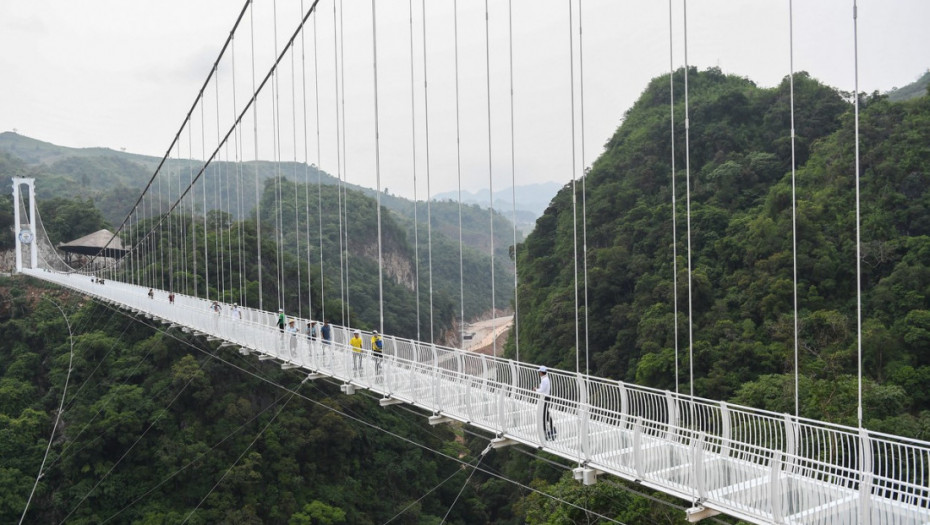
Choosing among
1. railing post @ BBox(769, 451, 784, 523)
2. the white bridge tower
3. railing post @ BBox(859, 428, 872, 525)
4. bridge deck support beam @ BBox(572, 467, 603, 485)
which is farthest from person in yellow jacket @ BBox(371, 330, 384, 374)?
the white bridge tower

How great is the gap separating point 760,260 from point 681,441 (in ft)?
49.6

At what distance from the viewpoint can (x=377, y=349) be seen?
37.4 feet

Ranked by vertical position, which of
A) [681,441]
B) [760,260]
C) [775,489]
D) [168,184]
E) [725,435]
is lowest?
[681,441]

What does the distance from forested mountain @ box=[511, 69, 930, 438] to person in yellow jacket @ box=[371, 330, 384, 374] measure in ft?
29.1

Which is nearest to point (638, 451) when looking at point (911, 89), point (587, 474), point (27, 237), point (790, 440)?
point (587, 474)

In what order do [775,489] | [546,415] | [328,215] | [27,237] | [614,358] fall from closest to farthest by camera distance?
[775,489] → [546,415] → [614,358] → [27,237] → [328,215]

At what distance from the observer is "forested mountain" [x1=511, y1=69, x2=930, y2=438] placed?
55.8 feet

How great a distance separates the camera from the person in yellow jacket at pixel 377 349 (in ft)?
34.9

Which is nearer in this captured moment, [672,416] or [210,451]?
[672,416]

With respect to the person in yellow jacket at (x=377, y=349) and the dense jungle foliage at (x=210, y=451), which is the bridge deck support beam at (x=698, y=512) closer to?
the person in yellow jacket at (x=377, y=349)

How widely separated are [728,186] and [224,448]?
17422 mm

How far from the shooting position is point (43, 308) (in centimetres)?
3350

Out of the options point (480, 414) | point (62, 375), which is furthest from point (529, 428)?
point (62, 375)

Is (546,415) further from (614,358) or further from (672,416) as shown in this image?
(614,358)
